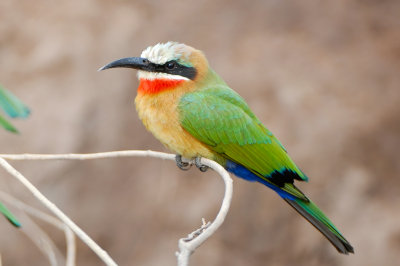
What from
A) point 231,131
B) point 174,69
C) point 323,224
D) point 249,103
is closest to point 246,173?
point 231,131

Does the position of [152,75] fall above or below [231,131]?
above

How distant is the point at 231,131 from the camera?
6.87ft

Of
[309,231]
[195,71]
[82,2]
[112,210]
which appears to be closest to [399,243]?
[309,231]

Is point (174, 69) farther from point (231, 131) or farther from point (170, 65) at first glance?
point (231, 131)

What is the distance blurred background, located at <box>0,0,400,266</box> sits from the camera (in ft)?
12.0

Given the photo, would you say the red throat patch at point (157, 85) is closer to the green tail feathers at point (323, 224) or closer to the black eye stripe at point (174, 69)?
the black eye stripe at point (174, 69)

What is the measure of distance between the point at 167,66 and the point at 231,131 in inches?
12.1

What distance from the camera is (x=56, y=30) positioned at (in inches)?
164

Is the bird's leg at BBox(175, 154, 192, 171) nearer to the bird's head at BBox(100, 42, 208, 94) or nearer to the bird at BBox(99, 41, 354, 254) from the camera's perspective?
the bird at BBox(99, 41, 354, 254)

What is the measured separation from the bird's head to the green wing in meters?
0.06

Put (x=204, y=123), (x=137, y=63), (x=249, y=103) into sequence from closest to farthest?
(x=137, y=63) < (x=204, y=123) < (x=249, y=103)

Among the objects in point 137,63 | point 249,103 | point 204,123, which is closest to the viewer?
point 137,63

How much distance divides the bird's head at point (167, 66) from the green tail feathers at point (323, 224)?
1.72 ft

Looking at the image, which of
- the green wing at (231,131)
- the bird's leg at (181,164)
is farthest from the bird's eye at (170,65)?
the bird's leg at (181,164)
